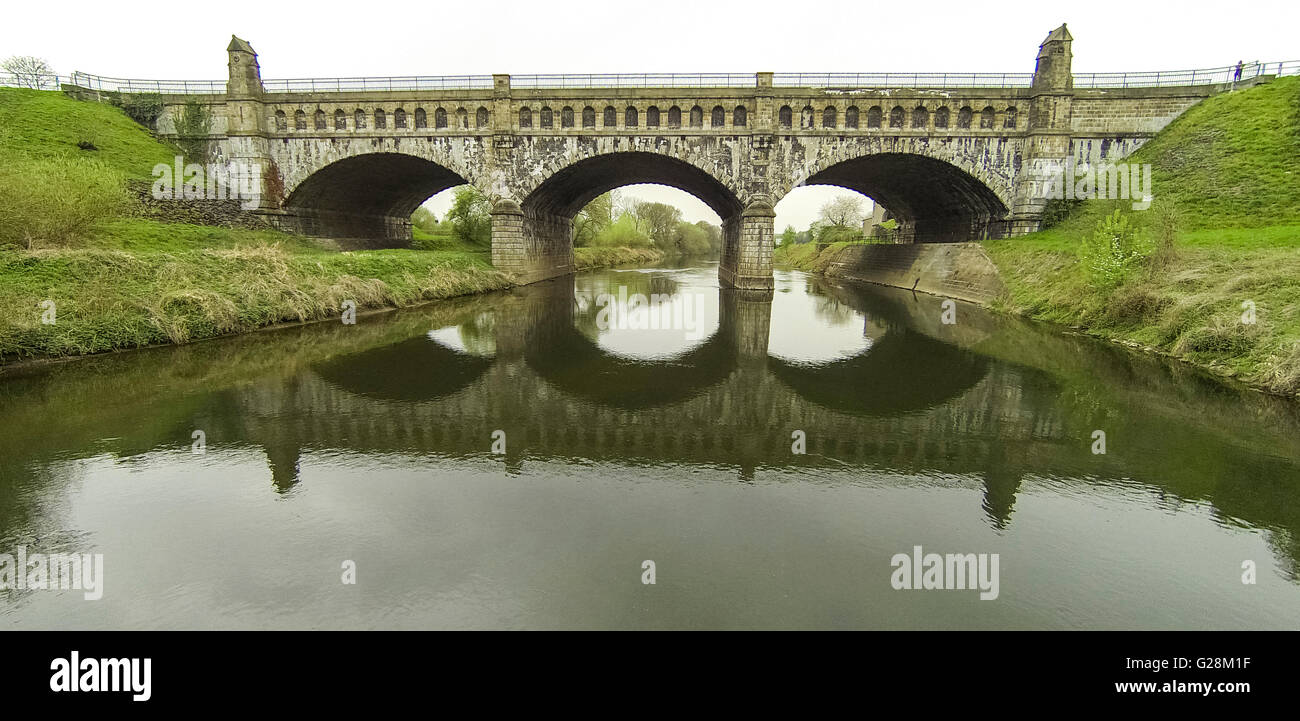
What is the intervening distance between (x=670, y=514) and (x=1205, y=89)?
50310 mm

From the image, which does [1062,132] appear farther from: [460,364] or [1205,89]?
[460,364]

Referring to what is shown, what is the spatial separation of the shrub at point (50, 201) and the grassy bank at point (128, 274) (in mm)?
35

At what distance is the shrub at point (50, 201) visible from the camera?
16922 mm

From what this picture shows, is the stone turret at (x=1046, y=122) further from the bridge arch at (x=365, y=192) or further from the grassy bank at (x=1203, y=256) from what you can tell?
the bridge arch at (x=365, y=192)

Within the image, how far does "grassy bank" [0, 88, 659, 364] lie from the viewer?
48.2 ft

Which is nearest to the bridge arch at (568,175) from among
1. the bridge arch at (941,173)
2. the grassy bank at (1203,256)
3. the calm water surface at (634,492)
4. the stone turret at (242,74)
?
the bridge arch at (941,173)

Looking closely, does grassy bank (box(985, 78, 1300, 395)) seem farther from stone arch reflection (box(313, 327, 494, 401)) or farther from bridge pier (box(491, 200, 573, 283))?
bridge pier (box(491, 200, 573, 283))

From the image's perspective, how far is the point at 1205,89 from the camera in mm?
35781

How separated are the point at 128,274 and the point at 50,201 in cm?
447

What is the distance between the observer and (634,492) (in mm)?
7605

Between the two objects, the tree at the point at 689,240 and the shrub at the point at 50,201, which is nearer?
the shrub at the point at 50,201

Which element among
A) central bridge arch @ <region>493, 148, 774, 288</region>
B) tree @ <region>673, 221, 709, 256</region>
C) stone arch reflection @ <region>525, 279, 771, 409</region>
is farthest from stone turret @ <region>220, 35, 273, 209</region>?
tree @ <region>673, 221, 709, 256</region>

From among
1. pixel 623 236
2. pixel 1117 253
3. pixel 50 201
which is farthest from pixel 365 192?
pixel 623 236
